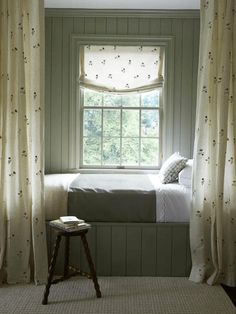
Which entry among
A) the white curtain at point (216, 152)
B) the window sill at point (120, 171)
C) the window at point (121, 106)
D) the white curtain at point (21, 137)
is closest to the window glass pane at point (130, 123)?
the window at point (121, 106)

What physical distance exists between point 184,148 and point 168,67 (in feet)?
3.15

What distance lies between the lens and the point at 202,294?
3268mm

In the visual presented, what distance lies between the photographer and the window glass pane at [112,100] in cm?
490

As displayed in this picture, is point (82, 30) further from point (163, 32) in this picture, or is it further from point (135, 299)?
point (135, 299)

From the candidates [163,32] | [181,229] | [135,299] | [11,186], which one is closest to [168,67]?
[163,32]

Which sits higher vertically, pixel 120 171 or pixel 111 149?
pixel 111 149

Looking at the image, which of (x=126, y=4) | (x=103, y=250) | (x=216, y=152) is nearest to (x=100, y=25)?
(x=126, y=4)

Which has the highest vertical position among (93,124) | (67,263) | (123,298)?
(93,124)

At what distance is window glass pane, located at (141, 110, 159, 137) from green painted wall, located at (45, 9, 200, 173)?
0.21 m

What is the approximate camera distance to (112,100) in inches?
193

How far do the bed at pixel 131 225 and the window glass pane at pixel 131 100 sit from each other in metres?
1.57

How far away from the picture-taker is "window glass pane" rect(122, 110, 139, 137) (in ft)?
16.1

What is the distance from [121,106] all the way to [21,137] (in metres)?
1.80

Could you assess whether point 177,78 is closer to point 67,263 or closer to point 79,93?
point 79,93
